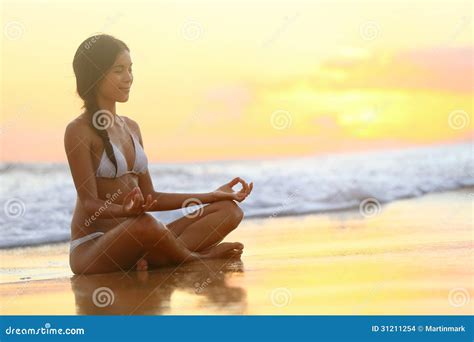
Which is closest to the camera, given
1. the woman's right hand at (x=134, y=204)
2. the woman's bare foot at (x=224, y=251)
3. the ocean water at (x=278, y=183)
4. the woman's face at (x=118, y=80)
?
the woman's right hand at (x=134, y=204)

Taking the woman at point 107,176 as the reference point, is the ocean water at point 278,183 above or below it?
above

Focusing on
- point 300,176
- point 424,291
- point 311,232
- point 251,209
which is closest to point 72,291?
point 424,291

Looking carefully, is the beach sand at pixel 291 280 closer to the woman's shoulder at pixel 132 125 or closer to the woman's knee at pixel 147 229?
the woman's knee at pixel 147 229

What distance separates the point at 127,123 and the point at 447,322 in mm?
2670

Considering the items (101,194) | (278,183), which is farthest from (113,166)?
(278,183)

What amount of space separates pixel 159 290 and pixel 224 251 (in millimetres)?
1209

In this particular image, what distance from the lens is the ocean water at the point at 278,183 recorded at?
893 centimetres

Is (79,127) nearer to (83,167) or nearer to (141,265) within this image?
A: (83,167)

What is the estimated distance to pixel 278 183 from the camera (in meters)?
11.4

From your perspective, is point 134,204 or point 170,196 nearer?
point 134,204

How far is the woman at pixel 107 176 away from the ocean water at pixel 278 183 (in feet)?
8.40

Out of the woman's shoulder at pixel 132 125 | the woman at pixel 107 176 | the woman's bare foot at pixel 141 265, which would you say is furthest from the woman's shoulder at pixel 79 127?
the woman's bare foot at pixel 141 265

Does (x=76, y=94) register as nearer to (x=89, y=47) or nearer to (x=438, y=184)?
(x=89, y=47)

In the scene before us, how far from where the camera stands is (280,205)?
1004cm
